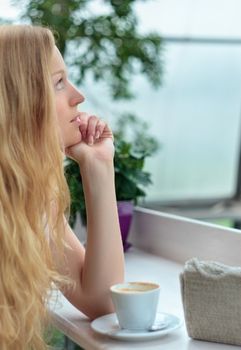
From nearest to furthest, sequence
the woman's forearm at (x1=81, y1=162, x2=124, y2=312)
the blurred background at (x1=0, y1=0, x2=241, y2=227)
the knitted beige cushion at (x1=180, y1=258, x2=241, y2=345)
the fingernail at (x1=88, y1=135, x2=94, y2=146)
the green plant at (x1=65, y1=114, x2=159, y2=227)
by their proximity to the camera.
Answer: the knitted beige cushion at (x1=180, y1=258, x2=241, y2=345), the woman's forearm at (x1=81, y1=162, x2=124, y2=312), the fingernail at (x1=88, y1=135, x2=94, y2=146), the green plant at (x1=65, y1=114, x2=159, y2=227), the blurred background at (x1=0, y1=0, x2=241, y2=227)

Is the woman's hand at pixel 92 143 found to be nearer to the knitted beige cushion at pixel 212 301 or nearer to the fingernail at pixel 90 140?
the fingernail at pixel 90 140

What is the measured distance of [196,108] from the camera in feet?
19.4

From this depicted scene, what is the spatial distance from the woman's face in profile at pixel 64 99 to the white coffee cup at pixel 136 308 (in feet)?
1.13

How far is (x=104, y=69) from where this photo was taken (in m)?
3.70

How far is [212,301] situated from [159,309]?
0.24 metres

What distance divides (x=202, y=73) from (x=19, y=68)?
14.8ft

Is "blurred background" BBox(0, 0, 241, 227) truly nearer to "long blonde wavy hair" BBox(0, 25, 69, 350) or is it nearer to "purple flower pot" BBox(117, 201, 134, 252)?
"purple flower pot" BBox(117, 201, 134, 252)

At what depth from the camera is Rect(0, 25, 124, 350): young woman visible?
140cm

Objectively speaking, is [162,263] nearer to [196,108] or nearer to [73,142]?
[73,142]

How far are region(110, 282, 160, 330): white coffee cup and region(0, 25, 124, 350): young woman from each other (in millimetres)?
130

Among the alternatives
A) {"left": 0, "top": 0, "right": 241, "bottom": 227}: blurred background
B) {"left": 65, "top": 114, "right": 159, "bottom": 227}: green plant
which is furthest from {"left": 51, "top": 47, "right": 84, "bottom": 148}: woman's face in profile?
{"left": 0, "top": 0, "right": 241, "bottom": 227}: blurred background

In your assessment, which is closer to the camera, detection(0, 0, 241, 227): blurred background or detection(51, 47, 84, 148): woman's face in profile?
detection(51, 47, 84, 148): woman's face in profile

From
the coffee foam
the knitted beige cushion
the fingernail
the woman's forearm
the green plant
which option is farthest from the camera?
the green plant

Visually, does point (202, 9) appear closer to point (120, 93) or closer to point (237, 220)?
point (237, 220)
